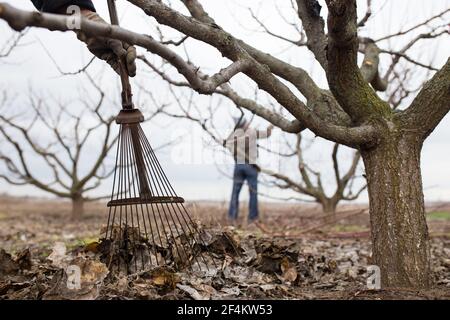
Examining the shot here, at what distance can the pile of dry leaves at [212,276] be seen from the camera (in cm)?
317

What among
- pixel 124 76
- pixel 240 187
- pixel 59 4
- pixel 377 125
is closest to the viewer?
pixel 59 4

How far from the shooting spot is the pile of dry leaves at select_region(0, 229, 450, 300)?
317 cm

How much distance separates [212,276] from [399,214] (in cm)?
133

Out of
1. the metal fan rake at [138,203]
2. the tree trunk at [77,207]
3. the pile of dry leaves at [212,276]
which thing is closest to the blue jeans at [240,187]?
the tree trunk at [77,207]

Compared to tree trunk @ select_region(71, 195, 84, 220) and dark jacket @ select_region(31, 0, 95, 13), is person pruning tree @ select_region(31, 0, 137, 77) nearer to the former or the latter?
dark jacket @ select_region(31, 0, 95, 13)

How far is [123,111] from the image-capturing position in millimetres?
3605

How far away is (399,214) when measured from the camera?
12.1ft

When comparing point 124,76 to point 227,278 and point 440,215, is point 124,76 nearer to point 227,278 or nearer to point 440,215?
point 227,278

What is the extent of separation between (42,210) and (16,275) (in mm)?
12342

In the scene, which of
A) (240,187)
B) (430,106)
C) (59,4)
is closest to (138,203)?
(59,4)

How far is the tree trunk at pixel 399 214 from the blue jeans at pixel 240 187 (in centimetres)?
653

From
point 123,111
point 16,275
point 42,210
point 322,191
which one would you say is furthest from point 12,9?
point 42,210

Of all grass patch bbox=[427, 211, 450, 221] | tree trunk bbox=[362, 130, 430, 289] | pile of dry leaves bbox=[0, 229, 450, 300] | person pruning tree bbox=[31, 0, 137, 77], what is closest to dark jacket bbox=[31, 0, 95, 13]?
person pruning tree bbox=[31, 0, 137, 77]

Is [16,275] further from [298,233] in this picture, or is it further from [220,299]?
[298,233]
